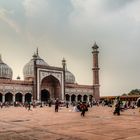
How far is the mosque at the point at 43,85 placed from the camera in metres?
44.5

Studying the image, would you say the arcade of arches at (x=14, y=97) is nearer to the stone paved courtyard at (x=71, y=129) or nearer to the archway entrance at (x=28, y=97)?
the archway entrance at (x=28, y=97)

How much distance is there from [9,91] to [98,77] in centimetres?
1751

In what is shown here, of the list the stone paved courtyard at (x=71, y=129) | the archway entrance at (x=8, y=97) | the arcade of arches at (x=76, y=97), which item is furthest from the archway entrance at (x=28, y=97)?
the stone paved courtyard at (x=71, y=129)

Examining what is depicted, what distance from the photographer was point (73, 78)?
59.6m

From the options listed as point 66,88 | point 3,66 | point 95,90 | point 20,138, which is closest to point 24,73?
point 3,66

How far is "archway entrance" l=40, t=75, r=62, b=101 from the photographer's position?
50.2 metres

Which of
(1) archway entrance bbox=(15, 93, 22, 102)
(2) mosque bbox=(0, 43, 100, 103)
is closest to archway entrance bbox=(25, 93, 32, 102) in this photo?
(2) mosque bbox=(0, 43, 100, 103)

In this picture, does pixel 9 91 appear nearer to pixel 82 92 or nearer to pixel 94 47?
pixel 82 92

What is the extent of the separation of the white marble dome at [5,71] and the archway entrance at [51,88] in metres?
6.52

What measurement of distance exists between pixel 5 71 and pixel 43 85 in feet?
23.8

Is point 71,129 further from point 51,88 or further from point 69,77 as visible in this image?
point 69,77

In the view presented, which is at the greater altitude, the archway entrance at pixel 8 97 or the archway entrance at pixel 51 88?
the archway entrance at pixel 51 88

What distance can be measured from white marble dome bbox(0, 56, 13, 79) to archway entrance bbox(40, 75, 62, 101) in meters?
6.52

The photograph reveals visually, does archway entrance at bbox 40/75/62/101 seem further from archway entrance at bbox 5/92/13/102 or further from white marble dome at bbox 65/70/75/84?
white marble dome at bbox 65/70/75/84
